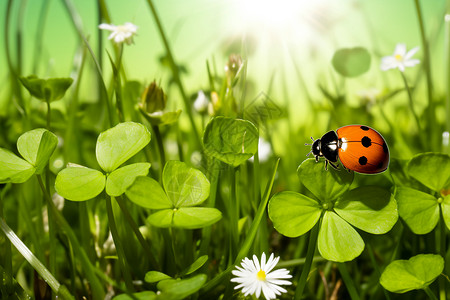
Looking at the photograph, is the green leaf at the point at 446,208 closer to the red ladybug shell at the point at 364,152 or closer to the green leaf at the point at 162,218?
the red ladybug shell at the point at 364,152

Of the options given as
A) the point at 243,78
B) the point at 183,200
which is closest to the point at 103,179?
the point at 183,200

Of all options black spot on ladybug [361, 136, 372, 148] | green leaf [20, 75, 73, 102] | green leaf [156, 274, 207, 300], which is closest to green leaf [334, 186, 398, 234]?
black spot on ladybug [361, 136, 372, 148]

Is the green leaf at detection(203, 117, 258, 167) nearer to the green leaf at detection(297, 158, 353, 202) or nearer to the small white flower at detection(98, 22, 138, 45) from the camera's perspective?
the green leaf at detection(297, 158, 353, 202)

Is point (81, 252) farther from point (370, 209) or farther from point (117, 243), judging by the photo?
point (370, 209)

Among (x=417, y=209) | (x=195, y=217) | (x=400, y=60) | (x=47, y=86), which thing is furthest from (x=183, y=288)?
(x=400, y=60)

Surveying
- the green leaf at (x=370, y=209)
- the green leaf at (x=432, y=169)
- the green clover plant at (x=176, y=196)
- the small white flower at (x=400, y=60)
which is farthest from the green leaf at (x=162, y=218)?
the small white flower at (x=400, y=60)

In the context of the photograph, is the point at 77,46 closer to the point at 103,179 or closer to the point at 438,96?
the point at 103,179
